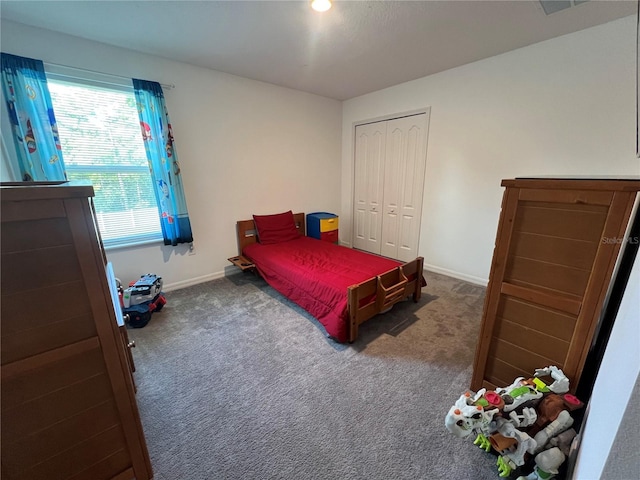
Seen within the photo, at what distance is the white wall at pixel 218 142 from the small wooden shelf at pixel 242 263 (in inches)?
5.6

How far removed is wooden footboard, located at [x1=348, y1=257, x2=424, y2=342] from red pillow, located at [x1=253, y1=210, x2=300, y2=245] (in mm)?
1758

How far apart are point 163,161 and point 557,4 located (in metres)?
3.58

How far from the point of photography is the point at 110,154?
Result: 8.23ft

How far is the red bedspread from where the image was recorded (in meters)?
2.11

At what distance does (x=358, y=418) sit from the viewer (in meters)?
1.45

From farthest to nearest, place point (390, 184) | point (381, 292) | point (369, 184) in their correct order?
point (369, 184) → point (390, 184) → point (381, 292)

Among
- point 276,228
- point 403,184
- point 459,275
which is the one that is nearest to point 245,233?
point 276,228

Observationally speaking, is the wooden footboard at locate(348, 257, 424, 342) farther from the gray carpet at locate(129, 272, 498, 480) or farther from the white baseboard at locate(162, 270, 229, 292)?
the white baseboard at locate(162, 270, 229, 292)

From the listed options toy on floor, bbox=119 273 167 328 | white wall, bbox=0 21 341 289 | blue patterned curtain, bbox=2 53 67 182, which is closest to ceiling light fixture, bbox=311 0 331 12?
white wall, bbox=0 21 341 289

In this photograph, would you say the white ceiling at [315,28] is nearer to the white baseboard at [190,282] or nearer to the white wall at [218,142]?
the white wall at [218,142]

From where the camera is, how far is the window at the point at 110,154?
2287mm

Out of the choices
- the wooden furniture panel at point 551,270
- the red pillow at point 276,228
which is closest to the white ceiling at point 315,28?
the wooden furniture panel at point 551,270

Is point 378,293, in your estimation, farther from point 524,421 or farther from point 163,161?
point 163,161

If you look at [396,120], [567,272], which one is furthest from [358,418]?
[396,120]
